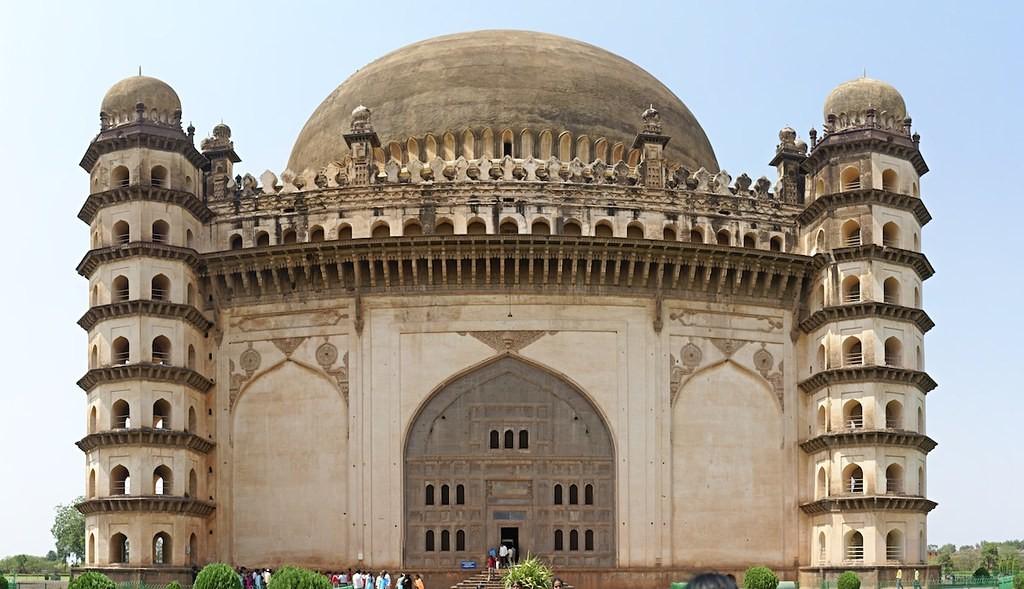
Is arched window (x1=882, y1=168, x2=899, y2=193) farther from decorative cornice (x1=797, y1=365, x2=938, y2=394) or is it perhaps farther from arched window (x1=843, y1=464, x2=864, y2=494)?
arched window (x1=843, y1=464, x2=864, y2=494)

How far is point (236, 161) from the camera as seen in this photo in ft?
101

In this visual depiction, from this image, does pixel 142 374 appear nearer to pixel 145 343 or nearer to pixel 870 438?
pixel 145 343

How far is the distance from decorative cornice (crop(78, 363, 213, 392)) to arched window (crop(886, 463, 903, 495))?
12932mm

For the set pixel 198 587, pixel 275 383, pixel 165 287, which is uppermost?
pixel 165 287

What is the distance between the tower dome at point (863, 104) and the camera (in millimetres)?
29547

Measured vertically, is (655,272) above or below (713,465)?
above

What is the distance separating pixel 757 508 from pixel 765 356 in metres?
2.92

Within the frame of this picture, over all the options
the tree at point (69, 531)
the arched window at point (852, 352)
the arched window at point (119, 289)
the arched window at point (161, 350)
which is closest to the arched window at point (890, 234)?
the arched window at point (852, 352)

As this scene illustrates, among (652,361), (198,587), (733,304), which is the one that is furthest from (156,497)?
(733,304)

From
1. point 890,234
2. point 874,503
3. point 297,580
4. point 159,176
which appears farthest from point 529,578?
point 159,176

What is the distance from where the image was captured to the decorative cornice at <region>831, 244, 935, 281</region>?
2888 centimetres

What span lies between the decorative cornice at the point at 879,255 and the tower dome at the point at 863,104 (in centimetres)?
245

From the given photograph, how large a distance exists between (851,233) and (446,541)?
31.6 feet

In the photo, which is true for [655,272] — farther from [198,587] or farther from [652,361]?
[198,587]
